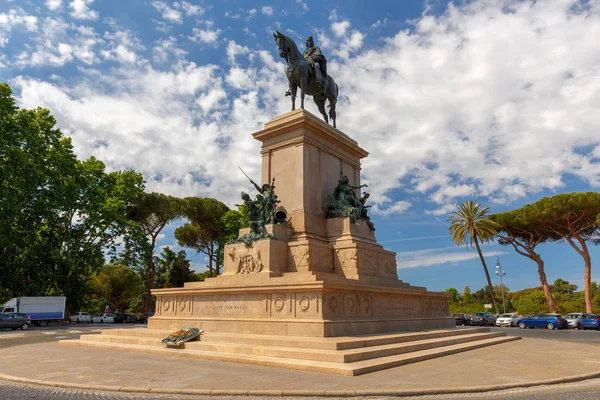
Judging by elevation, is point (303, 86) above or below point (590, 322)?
above

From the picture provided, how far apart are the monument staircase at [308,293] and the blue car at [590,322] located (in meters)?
20.4

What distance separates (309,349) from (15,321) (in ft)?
94.5

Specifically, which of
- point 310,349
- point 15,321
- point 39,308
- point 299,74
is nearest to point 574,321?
point 299,74

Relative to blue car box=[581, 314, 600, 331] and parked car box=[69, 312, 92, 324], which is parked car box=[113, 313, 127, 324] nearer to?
parked car box=[69, 312, 92, 324]

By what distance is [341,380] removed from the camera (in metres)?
8.26

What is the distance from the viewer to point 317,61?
757 inches

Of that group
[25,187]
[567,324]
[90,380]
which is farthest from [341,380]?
[567,324]

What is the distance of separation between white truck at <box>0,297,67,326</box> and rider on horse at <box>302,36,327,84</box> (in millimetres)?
29525

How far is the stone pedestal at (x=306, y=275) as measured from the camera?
12.5 metres

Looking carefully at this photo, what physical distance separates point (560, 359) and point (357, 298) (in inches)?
216

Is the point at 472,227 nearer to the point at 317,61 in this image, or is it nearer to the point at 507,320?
the point at 507,320

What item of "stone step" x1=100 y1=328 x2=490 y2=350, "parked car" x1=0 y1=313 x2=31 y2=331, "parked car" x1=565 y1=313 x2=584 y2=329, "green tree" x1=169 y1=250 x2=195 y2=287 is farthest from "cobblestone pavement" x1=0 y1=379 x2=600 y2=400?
"green tree" x1=169 y1=250 x2=195 y2=287

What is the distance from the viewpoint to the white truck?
3462 cm

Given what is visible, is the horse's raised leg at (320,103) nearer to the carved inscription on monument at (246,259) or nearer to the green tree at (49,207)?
the carved inscription on monument at (246,259)
